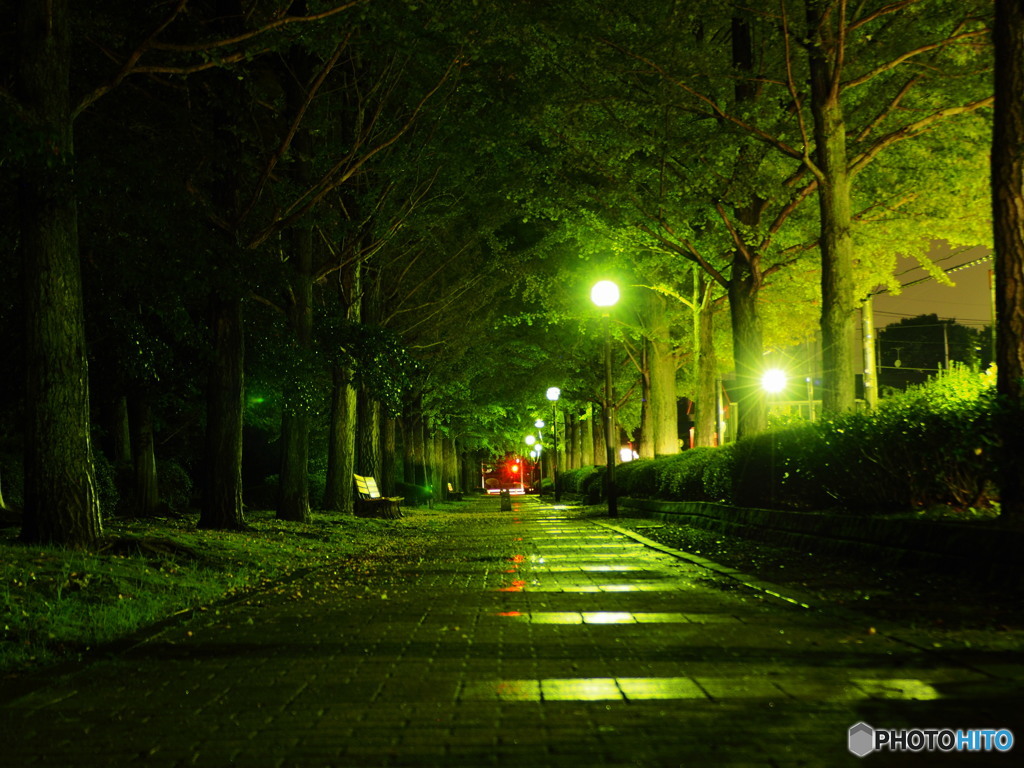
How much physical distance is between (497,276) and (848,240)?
20003 mm

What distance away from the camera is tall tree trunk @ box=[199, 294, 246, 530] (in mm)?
15773

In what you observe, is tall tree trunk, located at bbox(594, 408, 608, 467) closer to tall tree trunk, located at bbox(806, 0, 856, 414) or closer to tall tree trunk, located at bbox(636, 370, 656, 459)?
tall tree trunk, located at bbox(636, 370, 656, 459)

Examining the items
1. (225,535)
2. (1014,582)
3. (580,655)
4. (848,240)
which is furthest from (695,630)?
(848,240)

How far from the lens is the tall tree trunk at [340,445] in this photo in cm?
2323

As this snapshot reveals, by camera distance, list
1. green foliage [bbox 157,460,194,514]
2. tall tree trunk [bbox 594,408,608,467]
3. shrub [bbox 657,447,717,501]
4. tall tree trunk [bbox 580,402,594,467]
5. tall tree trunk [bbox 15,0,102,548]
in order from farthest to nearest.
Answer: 1. tall tree trunk [bbox 580,402,594,467]
2. tall tree trunk [bbox 594,408,608,467]
3. green foliage [bbox 157,460,194,514]
4. shrub [bbox 657,447,717,501]
5. tall tree trunk [bbox 15,0,102,548]

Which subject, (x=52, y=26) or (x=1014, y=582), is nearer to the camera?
(x=1014, y=582)

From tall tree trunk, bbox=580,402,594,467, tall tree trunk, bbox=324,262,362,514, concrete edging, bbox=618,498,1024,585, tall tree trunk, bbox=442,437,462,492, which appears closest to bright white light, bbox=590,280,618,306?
tall tree trunk, bbox=324,262,362,514

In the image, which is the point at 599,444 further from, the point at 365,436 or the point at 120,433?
the point at 120,433

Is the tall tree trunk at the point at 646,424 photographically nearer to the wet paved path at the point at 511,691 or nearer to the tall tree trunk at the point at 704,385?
the tall tree trunk at the point at 704,385

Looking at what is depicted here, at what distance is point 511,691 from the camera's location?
516 cm

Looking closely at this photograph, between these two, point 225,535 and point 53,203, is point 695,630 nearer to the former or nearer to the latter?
point 53,203

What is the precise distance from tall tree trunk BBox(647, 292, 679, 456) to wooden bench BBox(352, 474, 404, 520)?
33.3 feet

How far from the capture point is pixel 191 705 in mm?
4941

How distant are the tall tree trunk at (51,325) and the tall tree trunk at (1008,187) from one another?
395 inches
